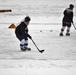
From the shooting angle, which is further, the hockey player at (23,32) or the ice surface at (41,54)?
the hockey player at (23,32)

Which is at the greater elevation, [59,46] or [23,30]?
[23,30]

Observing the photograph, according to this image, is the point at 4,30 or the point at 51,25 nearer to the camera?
the point at 4,30

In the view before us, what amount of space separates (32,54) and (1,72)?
111 inches

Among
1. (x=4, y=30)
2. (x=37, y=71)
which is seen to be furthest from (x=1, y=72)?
(x=4, y=30)

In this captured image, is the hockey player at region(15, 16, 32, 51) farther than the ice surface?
Yes

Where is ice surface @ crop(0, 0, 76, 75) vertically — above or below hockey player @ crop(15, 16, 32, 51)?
below

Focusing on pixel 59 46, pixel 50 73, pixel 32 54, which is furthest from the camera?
pixel 59 46

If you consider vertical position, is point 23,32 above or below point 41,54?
above

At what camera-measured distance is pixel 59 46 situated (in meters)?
13.3

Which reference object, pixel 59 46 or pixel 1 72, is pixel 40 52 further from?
pixel 1 72

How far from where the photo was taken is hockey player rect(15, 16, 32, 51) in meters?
11.9

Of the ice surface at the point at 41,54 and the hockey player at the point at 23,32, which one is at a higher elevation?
the hockey player at the point at 23,32

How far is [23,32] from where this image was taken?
1188 centimetres

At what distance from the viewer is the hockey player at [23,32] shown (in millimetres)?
11904
